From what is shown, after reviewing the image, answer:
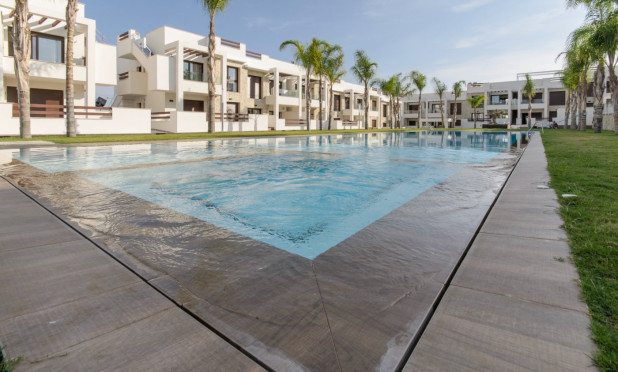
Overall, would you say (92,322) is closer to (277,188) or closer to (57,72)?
(277,188)

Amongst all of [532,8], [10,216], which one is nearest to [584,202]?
[10,216]

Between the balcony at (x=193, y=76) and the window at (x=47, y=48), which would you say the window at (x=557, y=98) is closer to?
the balcony at (x=193, y=76)

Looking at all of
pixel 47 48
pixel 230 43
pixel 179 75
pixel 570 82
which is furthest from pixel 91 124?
pixel 570 82

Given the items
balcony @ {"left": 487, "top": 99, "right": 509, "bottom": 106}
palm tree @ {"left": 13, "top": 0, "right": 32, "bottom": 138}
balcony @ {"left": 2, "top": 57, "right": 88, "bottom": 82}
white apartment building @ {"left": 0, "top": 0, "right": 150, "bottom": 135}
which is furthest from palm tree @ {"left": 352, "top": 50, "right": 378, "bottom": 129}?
balcony @ {"left": 487, "top": 99, "right": 509, "bottom": 106}

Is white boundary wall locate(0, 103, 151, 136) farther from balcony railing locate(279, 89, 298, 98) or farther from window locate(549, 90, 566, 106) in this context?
window locate(549, 90, 566, 106)

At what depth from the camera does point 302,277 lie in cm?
247

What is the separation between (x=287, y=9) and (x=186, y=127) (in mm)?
12311

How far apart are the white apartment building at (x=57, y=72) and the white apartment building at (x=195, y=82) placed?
3203mm

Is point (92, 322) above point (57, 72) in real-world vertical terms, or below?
below

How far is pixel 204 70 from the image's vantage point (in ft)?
102

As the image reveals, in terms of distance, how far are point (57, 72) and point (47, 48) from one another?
2.71 metres

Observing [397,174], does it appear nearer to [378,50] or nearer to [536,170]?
[536,170]

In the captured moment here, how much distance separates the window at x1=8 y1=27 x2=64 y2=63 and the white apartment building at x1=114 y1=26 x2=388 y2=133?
5376 millimetres

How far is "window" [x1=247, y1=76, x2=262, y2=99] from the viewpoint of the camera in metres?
35.8
